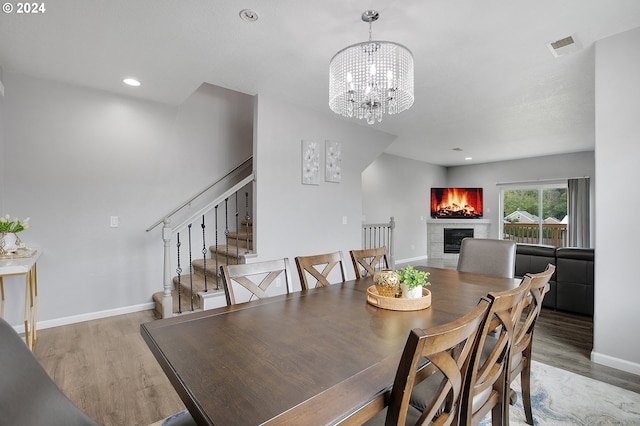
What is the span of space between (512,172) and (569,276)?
4.96 m

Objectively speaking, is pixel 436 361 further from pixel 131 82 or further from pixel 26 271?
pixel 131 82

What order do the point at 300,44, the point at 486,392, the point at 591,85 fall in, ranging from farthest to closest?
the point at 591,85 → the point at 300,44 → the point at 486,392

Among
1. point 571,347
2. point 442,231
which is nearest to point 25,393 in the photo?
point 571,347

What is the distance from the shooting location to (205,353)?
1032mm

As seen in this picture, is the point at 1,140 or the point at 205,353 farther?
the point at 1,140

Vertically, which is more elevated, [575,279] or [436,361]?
[436,361]

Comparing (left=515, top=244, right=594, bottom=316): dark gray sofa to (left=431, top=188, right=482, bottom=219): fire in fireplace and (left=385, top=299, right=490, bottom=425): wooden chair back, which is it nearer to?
(left=385, top=299, right=490, bottom=425): wooden chair back

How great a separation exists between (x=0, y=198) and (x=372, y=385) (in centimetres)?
376

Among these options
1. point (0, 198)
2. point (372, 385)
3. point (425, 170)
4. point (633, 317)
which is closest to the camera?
point (372, 385)

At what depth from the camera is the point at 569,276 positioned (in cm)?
348

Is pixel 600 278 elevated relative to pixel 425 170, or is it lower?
Result: lower

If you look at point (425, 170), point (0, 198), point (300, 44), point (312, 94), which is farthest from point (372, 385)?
point (425, 170)

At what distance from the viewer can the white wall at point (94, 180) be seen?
2998 mm

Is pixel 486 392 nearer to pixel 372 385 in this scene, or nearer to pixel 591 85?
pixel 372 385
